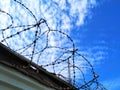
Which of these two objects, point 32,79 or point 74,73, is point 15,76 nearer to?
point 32,79

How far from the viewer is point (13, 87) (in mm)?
5992

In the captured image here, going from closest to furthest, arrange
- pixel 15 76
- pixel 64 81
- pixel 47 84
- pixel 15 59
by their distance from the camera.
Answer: pixel 15 76 < pixel 15 59 < pixel 47 84 < pixel 64 81

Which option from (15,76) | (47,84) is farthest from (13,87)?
(47,84)

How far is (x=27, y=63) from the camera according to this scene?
21.4 feet

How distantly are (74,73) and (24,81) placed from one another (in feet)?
4.72

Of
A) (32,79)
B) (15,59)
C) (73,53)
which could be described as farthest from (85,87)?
(15,59)

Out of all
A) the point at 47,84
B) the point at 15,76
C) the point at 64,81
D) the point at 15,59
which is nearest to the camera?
the point at 15,76

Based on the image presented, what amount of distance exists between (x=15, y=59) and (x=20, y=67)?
29 cm

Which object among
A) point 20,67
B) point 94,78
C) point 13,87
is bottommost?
point 13,87

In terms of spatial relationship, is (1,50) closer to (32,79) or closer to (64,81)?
(32,79)

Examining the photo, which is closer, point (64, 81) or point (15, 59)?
point (15, 59)

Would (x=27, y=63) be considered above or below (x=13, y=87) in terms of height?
above

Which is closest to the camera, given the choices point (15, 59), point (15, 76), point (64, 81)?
point (15, 76)

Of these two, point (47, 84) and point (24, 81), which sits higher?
point (47, 84)
